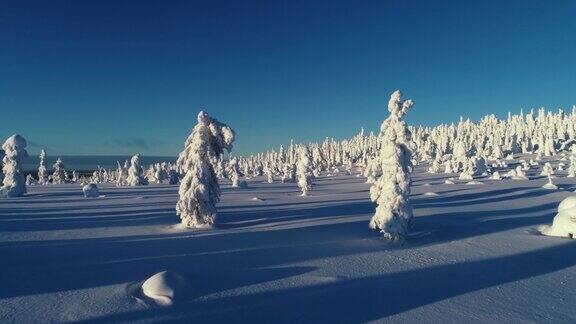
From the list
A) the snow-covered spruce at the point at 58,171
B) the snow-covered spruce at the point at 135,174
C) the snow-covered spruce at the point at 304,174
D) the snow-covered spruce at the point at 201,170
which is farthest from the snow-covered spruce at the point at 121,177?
the snow-covered spruce at the point at 201,170

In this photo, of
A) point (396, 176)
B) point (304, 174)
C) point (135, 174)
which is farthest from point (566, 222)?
point (135, 174)

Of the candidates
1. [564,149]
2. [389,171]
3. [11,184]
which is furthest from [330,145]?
[389,171]

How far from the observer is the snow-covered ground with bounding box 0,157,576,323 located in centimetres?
988

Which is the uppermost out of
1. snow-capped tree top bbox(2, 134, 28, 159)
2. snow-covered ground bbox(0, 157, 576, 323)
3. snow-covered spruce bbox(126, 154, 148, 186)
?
snow-capped tree top bbox(2, 134, 28, 159)

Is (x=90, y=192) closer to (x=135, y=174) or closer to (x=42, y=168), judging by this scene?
(x=135, y=174)

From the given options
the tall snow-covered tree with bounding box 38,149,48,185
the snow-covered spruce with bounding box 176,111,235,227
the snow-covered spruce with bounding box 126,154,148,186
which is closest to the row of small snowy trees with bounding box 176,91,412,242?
the snow-covered spruce with bounding box 176,111,235,227

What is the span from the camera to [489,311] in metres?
10.2

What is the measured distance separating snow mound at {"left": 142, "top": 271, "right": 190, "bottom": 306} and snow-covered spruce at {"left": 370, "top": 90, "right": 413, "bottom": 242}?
10.5 meters

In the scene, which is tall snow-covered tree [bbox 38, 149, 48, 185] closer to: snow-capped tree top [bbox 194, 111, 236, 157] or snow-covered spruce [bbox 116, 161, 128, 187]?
snow-covered spruce [bbox 116, 161, 128, 187]

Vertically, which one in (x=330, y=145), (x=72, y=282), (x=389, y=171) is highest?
(x=330, y=145)

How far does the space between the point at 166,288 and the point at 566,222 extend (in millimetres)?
19678

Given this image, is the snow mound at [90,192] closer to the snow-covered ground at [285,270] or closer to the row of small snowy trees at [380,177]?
the snow-covered ground at [285,270]

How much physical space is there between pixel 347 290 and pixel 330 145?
523 ft

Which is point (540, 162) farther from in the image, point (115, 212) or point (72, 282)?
point (72, 282)
